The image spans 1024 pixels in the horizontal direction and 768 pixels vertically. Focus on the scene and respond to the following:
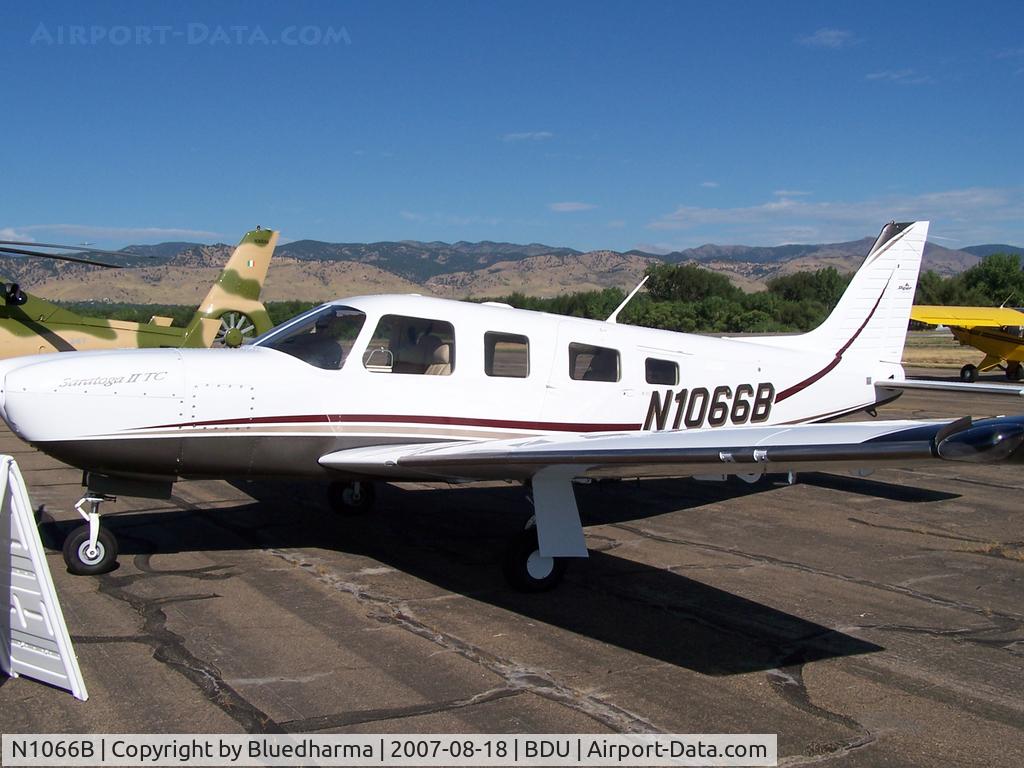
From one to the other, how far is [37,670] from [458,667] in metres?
2.33

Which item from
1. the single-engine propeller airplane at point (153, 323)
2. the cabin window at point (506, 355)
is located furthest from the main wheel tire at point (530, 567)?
the single-engine propeller airplane at point (153, 323)

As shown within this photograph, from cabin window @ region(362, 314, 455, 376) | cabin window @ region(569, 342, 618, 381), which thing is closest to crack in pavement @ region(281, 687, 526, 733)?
cabin window @ region(362, 314, 455, 376)

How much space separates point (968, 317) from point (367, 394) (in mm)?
28023

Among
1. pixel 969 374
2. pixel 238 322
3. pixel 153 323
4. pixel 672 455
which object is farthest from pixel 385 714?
pixel 969 374

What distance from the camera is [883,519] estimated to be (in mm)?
9812

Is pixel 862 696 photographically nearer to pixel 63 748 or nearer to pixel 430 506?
pixel 63 748

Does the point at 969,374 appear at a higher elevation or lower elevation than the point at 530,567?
higher

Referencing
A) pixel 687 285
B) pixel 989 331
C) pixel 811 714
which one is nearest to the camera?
pixel 811 714

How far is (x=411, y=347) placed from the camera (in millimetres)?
7895

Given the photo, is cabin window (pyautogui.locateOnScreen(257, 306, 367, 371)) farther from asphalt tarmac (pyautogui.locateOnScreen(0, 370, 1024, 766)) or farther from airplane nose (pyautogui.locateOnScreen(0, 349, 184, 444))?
asphalt tarmac (pyautogui.locateOnScreen(0, 370, 1024, 766))

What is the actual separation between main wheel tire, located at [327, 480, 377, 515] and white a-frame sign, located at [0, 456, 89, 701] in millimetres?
4708

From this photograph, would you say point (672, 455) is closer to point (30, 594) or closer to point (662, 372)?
point (662, 372)

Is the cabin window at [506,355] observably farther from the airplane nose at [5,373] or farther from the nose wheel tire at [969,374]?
the nose wheel tire at [969,374]

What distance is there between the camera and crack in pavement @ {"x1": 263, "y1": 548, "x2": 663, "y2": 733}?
477 centimetres
